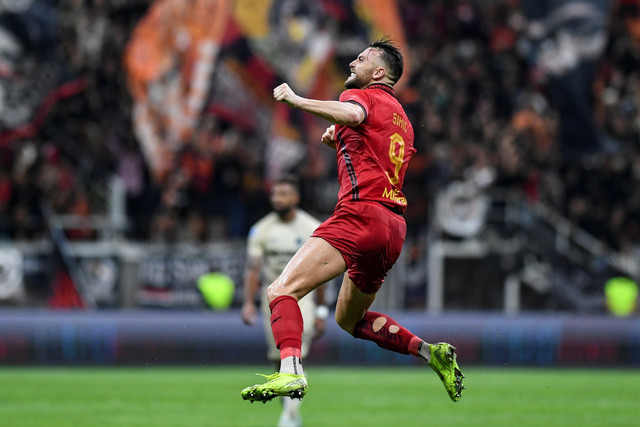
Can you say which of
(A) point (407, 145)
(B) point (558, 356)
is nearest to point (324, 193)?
(B) point (558, 356)

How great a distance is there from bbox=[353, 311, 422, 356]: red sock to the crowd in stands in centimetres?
1154

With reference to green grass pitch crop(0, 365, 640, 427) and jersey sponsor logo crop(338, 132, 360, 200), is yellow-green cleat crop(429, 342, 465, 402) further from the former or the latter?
green grass pitch crop(0, 365, 640, 427)

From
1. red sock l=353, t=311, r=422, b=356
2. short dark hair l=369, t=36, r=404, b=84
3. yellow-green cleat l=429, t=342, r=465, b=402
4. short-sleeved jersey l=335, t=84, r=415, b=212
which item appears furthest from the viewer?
red sock l=353, t=311, r=422, b=356

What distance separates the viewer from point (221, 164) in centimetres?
2084

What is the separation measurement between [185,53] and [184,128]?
1.48 meters

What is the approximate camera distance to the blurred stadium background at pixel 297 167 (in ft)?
62.1

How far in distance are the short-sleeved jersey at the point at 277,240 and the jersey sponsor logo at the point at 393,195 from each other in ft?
12.3

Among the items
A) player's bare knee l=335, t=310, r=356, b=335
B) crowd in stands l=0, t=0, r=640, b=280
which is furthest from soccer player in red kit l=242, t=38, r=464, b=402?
crowd in stands l=0, t=0, r=640, b=280

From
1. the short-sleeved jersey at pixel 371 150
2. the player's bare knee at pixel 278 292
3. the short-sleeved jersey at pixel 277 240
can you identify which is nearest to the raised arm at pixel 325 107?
the short-sleeved jersey at pixel 371 150

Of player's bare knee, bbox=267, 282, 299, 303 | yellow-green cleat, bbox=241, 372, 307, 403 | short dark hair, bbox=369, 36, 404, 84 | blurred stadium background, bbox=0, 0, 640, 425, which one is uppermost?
blurred stadium background, bbox=0, 0, 640, 425

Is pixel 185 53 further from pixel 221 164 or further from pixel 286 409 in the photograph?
pixel 286 409

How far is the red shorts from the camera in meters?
7.62

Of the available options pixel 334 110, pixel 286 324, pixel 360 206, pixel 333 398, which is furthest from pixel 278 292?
pixel 333 398

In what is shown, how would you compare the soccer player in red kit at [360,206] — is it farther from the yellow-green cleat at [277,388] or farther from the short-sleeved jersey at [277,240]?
the short-sleeved jersey at [277,240]
